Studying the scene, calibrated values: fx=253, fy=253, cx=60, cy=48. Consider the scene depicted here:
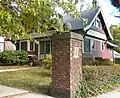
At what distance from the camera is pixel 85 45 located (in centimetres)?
3212

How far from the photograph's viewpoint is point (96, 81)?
479 inches

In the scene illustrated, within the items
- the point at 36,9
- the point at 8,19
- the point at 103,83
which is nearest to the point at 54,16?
the point at 36,9

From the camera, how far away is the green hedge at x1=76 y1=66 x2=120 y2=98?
35.4 feet

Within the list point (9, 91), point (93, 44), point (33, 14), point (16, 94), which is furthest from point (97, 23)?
point (33, 14)

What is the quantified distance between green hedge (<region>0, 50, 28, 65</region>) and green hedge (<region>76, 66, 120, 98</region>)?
12.6 m

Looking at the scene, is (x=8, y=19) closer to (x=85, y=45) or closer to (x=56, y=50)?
(x=56, y=50)

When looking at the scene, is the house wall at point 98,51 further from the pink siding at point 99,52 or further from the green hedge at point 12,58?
the green hedge at point 12,58

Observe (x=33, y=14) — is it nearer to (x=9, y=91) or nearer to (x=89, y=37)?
(x=9, y=91)

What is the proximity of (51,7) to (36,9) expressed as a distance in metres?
0.55

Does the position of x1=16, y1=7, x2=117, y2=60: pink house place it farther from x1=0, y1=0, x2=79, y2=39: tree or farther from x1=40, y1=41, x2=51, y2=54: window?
x1=0, y1=0, x2=79, y2=39: tree

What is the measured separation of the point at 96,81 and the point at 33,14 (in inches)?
251

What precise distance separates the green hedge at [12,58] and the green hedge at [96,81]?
41.2 ft

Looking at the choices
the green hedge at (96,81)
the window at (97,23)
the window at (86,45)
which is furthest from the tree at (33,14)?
the window at (97,23)

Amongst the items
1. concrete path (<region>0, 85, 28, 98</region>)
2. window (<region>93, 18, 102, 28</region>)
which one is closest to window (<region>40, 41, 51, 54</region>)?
window (<region>93, 18, 102, 28</region>)
